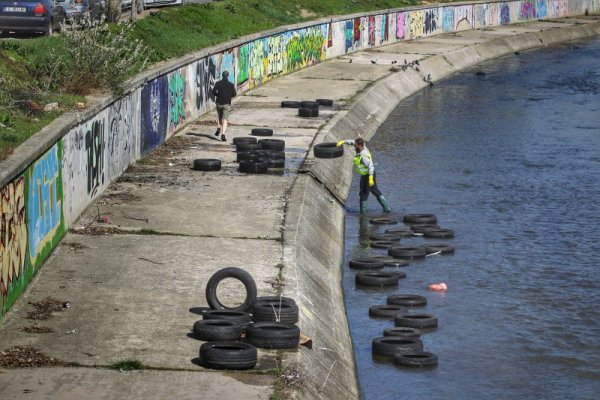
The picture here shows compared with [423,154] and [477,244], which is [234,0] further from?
[477,244]

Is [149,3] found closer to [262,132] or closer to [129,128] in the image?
[262,132]

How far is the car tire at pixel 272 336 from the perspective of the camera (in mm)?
16359

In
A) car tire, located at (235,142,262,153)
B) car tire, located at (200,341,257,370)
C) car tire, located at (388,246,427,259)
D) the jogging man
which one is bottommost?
car tire, located at (388,246,427,259)

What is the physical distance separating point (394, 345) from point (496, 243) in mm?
8539

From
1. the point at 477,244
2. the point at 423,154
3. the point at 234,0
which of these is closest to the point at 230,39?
the point at 423,154

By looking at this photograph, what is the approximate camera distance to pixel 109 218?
23.6 m

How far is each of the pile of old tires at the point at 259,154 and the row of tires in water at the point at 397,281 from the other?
296cm

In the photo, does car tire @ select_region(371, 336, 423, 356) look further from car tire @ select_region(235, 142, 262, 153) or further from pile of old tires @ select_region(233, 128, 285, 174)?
car tire @ select_region(235, 142, 262, 153)

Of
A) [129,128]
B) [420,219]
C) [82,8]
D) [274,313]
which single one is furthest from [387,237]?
[82,8]

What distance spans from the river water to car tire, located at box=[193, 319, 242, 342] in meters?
2.55

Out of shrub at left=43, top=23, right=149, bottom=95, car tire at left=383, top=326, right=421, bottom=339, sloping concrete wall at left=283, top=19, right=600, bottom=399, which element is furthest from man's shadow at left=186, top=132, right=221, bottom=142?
car tire at left=383, top=326, right=421, bottom=339

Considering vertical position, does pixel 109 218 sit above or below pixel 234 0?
below

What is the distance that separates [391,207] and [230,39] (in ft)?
50.6

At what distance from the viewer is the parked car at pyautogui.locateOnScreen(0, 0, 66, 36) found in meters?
37.9
